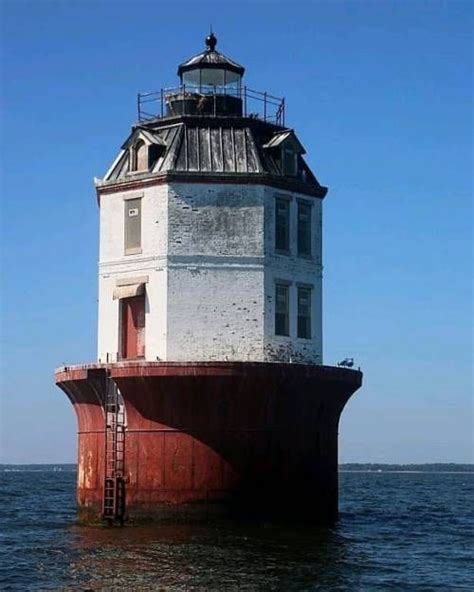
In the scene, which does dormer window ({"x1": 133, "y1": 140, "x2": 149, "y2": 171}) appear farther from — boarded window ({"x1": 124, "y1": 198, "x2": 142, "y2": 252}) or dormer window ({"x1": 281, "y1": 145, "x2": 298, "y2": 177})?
dormer window ({"x1": 281, "y1": 145, "x2": 298, "y2": 177})

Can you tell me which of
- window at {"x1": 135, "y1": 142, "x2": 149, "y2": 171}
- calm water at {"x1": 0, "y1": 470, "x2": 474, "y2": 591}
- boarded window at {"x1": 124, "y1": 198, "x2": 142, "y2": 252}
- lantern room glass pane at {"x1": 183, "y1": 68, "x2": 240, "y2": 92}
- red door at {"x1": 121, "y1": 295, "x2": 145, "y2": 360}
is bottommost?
calm water at {"x1": 0, "y1": 470, "x2": 474, "y2": 591}

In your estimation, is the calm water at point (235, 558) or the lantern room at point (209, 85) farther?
the lantern room at point (209, 85)

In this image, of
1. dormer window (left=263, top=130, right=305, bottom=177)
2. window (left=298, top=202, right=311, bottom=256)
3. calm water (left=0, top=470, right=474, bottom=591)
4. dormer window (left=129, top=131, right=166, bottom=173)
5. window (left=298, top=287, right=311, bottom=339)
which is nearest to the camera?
calm water (left=0, top=470, right=474, bottom=591)

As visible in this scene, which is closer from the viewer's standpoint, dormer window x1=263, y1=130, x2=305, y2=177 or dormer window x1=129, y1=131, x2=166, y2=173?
dormer window x1=129, y1=131, x2=166, y2=173

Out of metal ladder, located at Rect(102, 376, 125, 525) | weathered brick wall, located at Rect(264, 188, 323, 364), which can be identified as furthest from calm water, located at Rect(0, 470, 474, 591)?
weathered brick wall, located at Rect(264, 188, 323, 364)

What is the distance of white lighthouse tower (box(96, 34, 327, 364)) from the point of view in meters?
37.9

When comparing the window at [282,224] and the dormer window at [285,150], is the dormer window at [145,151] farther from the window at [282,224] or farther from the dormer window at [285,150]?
the window at [282,224]

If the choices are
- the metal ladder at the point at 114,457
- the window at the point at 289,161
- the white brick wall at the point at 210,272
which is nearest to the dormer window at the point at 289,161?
the window at the point at 289,161

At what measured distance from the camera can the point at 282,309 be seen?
128 feet

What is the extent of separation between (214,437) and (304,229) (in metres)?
7.91

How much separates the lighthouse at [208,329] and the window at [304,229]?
0.18 feet

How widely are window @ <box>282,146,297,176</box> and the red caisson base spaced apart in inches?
257

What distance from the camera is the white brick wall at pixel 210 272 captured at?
1486 inches

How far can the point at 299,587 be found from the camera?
1097 inches
